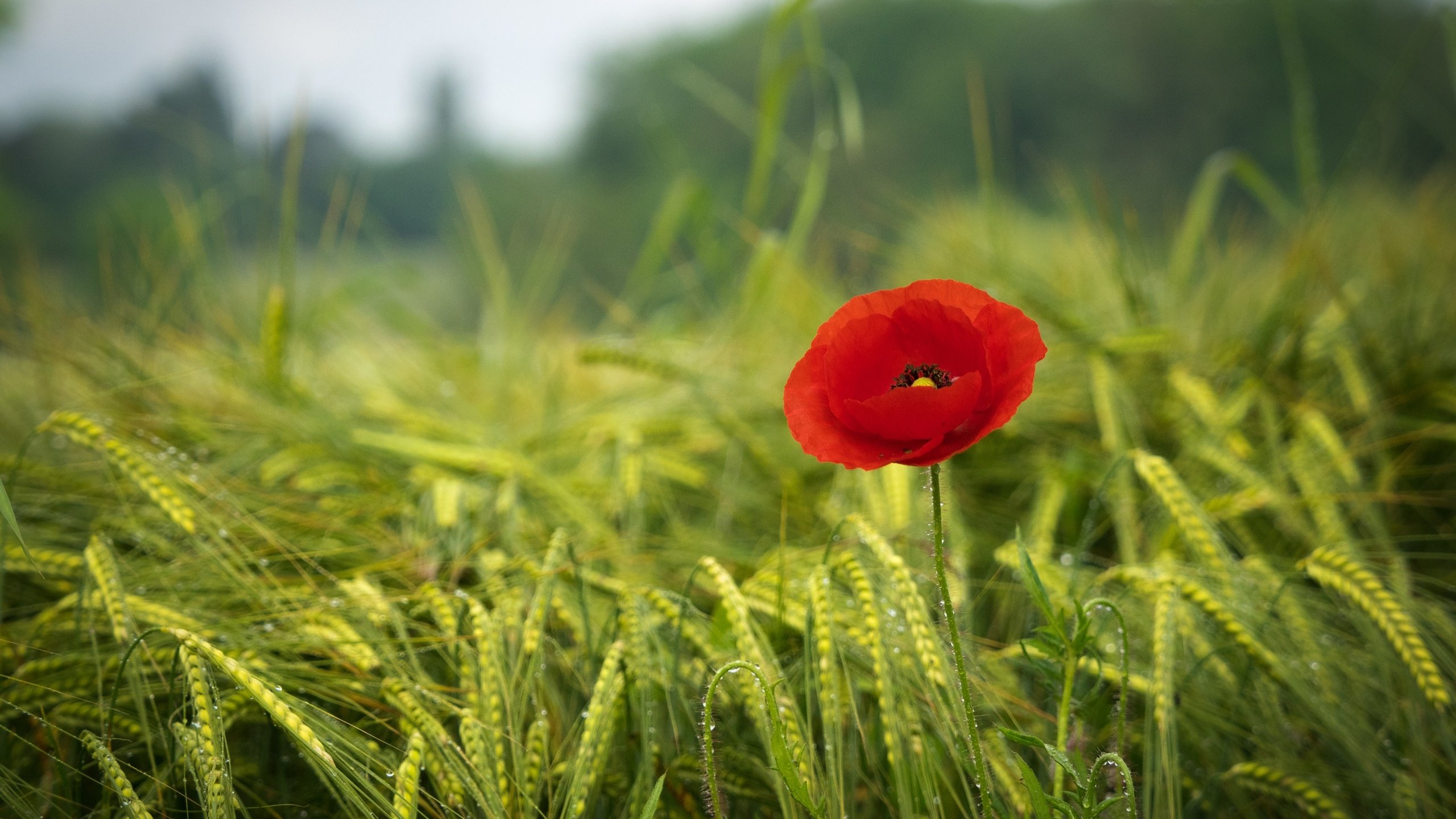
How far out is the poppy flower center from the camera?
0.86 feet

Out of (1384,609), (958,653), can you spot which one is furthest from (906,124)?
(958,653)

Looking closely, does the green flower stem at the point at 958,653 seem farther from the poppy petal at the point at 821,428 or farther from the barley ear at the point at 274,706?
the barley ear at the point at 274,706

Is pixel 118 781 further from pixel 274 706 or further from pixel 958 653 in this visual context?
pixel 958 653

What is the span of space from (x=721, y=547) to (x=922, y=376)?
0.29 metres

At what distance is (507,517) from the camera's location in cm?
53

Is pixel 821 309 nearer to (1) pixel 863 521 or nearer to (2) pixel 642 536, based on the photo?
(2) pixel 642 536

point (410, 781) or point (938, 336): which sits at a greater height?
point (938, 336)

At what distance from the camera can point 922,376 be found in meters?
0.26

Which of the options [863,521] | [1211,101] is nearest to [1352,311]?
[863,521]

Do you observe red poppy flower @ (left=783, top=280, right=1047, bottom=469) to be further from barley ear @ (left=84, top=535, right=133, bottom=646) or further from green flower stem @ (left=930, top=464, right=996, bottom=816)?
barley ear @ (left=84, top=535, right=133, bottom=646)

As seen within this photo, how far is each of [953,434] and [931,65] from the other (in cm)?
179

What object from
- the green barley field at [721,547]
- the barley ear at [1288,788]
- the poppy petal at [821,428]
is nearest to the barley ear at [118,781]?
the green barley field at [721,547]

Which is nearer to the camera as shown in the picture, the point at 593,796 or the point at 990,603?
the point at 593,796

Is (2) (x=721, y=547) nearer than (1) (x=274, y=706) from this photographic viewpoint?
No
